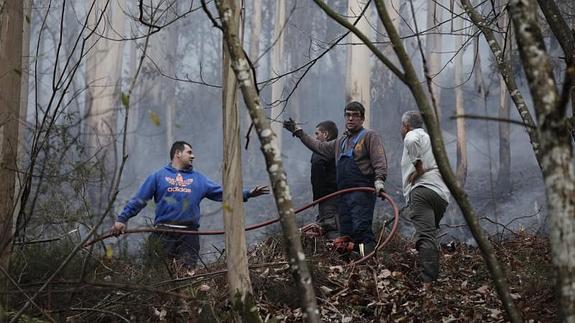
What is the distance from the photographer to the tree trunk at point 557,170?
2.71 m

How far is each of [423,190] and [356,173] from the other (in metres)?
0.96

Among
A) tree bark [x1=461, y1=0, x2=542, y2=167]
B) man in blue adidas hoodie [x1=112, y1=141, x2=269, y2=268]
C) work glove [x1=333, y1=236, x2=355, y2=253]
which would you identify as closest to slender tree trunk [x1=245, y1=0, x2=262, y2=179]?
man in blue adidas hoodie [x1=112, y1=141, x2=269, y2=268]

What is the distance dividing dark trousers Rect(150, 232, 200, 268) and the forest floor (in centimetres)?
25

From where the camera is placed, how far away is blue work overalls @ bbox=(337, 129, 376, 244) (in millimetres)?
7137

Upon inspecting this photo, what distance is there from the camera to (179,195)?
24.3 ft

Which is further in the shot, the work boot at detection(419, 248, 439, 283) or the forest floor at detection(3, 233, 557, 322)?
the work boot at detection(419, 248, 439, 283)

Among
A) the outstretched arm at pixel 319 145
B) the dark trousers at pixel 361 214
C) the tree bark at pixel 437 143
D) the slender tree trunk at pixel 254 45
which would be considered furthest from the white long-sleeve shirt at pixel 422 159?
the slender tree trunk at pixel 254 45

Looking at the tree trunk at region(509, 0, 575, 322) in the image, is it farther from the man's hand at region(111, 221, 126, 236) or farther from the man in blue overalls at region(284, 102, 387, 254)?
the man in blue overalls at region(284, 102, 387, 254)

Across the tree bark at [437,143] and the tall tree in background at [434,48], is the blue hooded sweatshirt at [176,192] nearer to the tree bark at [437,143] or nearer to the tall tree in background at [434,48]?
the tree bark at [437,143]

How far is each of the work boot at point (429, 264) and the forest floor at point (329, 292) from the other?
0.37 feet

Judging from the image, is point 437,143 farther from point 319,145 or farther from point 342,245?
point 319,145

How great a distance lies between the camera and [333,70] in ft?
136

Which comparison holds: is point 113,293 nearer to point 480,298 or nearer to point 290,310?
point 290,310

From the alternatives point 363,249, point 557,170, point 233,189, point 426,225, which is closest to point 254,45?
point 363,249
